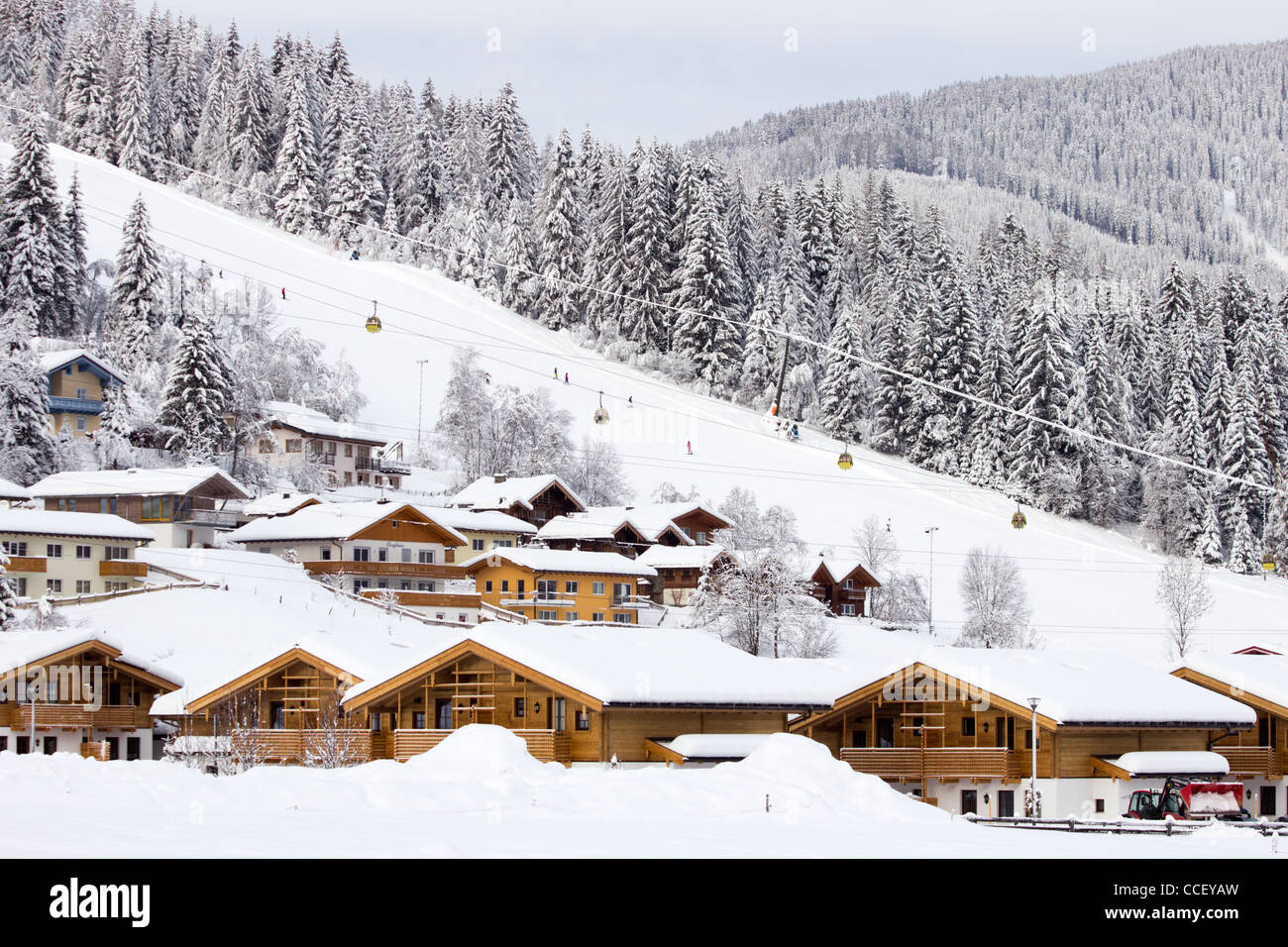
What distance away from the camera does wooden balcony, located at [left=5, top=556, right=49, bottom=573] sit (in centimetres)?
5731

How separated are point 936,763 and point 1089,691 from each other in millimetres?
4567

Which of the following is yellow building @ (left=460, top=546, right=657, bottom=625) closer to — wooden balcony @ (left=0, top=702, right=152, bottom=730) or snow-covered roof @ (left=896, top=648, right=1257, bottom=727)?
wooden balcony @ (left=0, top=702, right=152, bottom=730)

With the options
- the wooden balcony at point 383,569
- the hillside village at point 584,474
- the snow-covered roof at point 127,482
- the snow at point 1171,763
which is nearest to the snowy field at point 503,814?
the hillside village at point 584,474

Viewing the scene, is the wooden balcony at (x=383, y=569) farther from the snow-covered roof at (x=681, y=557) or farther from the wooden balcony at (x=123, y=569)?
the snow-covered roof at (x=681, y=557)

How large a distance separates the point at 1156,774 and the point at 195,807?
27.5 m

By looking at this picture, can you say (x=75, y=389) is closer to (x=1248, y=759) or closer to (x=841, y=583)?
(x=841, y=583)

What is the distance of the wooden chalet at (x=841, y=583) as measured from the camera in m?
73.7

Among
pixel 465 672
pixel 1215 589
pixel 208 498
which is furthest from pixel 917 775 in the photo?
pixel 1215 589

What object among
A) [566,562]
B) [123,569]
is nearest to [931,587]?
[566,562]

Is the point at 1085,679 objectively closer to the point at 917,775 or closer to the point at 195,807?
the point at 917,775

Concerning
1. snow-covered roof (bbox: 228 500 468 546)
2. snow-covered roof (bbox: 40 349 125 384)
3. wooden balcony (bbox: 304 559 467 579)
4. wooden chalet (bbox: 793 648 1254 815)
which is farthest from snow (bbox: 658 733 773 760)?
snow-covered roof (bbox: 40 349 125 384)

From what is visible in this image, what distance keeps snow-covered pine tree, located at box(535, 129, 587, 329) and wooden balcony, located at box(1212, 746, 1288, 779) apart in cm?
7629

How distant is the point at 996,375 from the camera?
98.1m

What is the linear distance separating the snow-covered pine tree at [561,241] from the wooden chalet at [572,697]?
250ft
